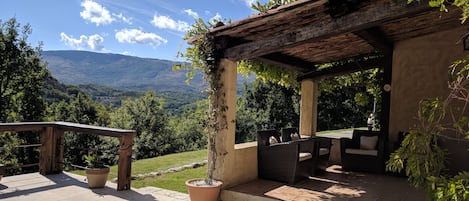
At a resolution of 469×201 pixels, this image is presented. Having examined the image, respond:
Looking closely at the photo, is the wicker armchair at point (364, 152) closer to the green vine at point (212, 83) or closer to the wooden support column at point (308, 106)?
the wooden support column at point (308, 106)

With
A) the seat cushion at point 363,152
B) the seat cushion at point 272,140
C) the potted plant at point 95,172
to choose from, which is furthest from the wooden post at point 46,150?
the seat cushion at point 363,152

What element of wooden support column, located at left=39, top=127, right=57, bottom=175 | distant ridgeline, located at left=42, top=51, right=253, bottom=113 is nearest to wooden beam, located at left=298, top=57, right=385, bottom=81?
wooden support column, located at left=39, top=127, right=57, bottom=175

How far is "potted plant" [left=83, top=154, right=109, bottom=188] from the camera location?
17.3 ft

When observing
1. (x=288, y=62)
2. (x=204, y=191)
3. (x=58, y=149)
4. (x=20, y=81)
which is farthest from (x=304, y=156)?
(x=20, y=81)

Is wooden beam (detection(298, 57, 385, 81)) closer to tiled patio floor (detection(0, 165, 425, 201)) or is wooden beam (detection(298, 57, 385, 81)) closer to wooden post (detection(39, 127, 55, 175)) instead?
tiled patio floor (detection(0, 165, 425, 201))

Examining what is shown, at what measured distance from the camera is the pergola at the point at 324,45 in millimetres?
3832

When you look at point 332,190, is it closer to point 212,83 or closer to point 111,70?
point 212,83

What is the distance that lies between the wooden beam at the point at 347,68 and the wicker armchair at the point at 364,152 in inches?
57.0

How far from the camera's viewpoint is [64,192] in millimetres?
4980

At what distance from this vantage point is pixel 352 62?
24.6 ft

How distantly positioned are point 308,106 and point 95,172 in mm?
5266

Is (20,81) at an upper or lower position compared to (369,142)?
upper

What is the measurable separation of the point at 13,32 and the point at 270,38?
53.4 feet

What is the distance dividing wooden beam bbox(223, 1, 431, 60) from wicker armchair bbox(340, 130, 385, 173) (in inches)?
126
